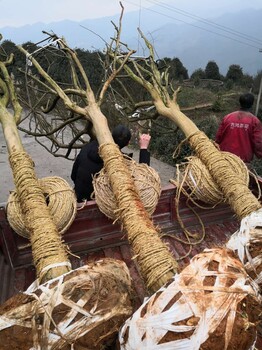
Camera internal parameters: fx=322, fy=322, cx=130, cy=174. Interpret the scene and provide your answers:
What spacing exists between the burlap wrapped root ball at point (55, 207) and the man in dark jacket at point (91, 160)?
0.90m

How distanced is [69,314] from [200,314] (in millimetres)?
579

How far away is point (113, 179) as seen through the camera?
2.45 meters

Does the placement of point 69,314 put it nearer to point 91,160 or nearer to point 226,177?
point 226,177

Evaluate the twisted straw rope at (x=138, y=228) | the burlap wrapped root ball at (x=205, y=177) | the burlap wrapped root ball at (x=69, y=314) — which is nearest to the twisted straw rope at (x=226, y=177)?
the burlap wrapped root ball at (x=205, y=177)

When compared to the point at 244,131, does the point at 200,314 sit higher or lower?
lower

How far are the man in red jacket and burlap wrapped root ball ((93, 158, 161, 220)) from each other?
1773mm

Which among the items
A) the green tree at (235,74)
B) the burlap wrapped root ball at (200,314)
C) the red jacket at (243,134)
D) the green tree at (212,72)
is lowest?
the burlap wrapped root ball at (200,314)

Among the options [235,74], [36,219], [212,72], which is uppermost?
[212,72]

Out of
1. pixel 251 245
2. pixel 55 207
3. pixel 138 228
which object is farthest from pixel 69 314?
pixel 55 207

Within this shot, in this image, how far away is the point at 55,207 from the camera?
2.51 meters

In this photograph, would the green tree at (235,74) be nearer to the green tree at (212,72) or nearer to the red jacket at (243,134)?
the green tree at (212,72)

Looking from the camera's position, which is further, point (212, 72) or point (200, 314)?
point (212, 72)

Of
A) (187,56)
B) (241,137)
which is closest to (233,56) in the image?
(187,56)

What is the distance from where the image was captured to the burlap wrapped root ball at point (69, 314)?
1404mm
